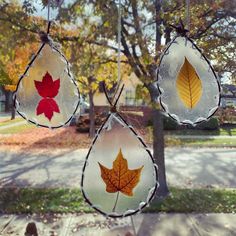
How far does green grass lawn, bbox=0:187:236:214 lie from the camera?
20.4 ft

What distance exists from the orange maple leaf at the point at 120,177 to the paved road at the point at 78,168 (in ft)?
20.7

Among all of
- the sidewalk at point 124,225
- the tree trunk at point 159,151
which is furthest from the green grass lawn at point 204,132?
the sidewalk at point 124,225

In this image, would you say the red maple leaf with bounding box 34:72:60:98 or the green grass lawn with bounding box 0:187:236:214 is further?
the green grass lawn with bounding box 0:187:236:214

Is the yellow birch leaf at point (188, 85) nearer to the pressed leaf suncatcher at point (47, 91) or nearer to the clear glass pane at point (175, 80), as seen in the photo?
the clear glass pane at point (175, 80)

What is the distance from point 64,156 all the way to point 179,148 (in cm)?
404

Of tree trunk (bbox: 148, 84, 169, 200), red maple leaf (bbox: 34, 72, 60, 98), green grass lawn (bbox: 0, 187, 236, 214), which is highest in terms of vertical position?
red maple leaf (bbox: 34, 72, 60, 98)

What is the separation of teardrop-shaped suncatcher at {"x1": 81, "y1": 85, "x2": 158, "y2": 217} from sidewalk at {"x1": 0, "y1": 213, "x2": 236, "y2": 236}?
3065 mm

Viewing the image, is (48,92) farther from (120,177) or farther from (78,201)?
(78,201)

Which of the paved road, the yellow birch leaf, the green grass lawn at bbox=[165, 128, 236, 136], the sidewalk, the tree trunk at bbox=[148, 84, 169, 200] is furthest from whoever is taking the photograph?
the green grass lawn at bbox=[165, 128, 236, 136]

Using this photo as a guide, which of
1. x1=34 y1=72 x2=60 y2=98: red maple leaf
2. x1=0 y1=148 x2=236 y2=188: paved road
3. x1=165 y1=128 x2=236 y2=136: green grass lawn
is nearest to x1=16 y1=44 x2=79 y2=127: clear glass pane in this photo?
x1=34 y1=72 x2=60 y2=98: red maple leaf

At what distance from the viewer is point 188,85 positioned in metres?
2.16

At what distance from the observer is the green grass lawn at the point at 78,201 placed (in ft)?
20.4

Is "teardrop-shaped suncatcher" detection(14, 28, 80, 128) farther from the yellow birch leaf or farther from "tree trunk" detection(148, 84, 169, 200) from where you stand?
"tree trunk" detection(148, 84, 169, 200)

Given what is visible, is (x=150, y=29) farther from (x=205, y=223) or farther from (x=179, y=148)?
(x=179, y=148)
